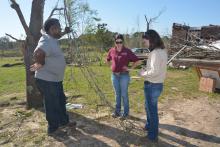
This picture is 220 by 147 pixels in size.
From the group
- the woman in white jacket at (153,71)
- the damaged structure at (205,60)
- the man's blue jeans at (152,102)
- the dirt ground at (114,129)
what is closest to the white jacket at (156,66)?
the woman in white jacket at (153,71)

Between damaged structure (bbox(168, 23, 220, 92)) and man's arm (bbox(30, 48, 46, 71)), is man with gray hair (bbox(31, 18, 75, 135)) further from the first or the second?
damaged structure (bbox(168, 23, 220, 92))

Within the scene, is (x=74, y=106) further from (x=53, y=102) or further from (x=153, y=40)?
(x=153, y=40)

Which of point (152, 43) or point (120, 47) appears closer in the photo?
point (152, 43)

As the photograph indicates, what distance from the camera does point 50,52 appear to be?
480cm

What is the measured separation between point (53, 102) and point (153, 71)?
5.82 ft

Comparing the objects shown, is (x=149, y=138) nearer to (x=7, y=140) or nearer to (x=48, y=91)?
(x=48, y=91)

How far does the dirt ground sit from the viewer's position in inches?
196

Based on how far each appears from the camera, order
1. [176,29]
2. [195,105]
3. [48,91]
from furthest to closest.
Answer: [176,29] < [195,105] < [48,91]

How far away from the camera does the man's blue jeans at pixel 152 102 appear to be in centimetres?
469

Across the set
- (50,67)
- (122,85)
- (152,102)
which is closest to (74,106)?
(122,85)

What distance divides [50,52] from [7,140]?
1.70 m

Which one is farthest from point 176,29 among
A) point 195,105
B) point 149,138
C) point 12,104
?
point 149,138

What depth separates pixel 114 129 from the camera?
5.53 metres

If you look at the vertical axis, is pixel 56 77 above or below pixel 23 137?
above
